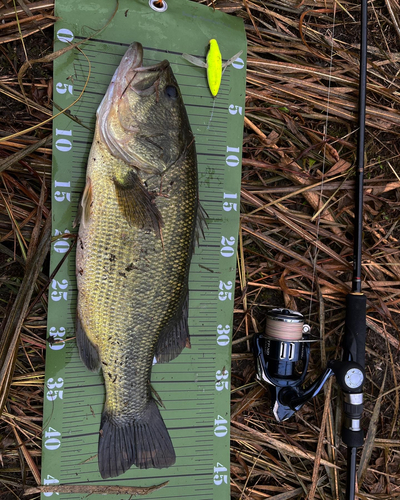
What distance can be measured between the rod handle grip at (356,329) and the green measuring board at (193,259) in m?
0.78

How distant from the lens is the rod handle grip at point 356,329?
2.28m

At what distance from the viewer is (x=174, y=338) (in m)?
2.06

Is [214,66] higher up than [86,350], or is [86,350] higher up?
[214,66]

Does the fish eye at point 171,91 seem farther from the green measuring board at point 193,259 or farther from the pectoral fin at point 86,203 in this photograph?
the pectoral fin at point 86,203

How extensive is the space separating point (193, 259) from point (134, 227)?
23.1 inches

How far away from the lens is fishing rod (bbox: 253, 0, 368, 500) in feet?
7.11

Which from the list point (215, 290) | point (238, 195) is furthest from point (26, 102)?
point (215, 290)

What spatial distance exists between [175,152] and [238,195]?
2.03 feet

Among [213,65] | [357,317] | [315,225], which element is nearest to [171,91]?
[213,65]

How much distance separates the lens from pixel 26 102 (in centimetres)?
195

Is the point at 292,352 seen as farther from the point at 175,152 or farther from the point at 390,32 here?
the point at 390,32

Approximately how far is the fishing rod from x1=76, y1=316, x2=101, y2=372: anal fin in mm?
997

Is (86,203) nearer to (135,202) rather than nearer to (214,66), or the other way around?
(135,202)

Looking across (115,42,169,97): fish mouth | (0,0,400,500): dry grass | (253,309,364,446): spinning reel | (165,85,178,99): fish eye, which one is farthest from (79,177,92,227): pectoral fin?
(253,309,364,446): spinning reel
